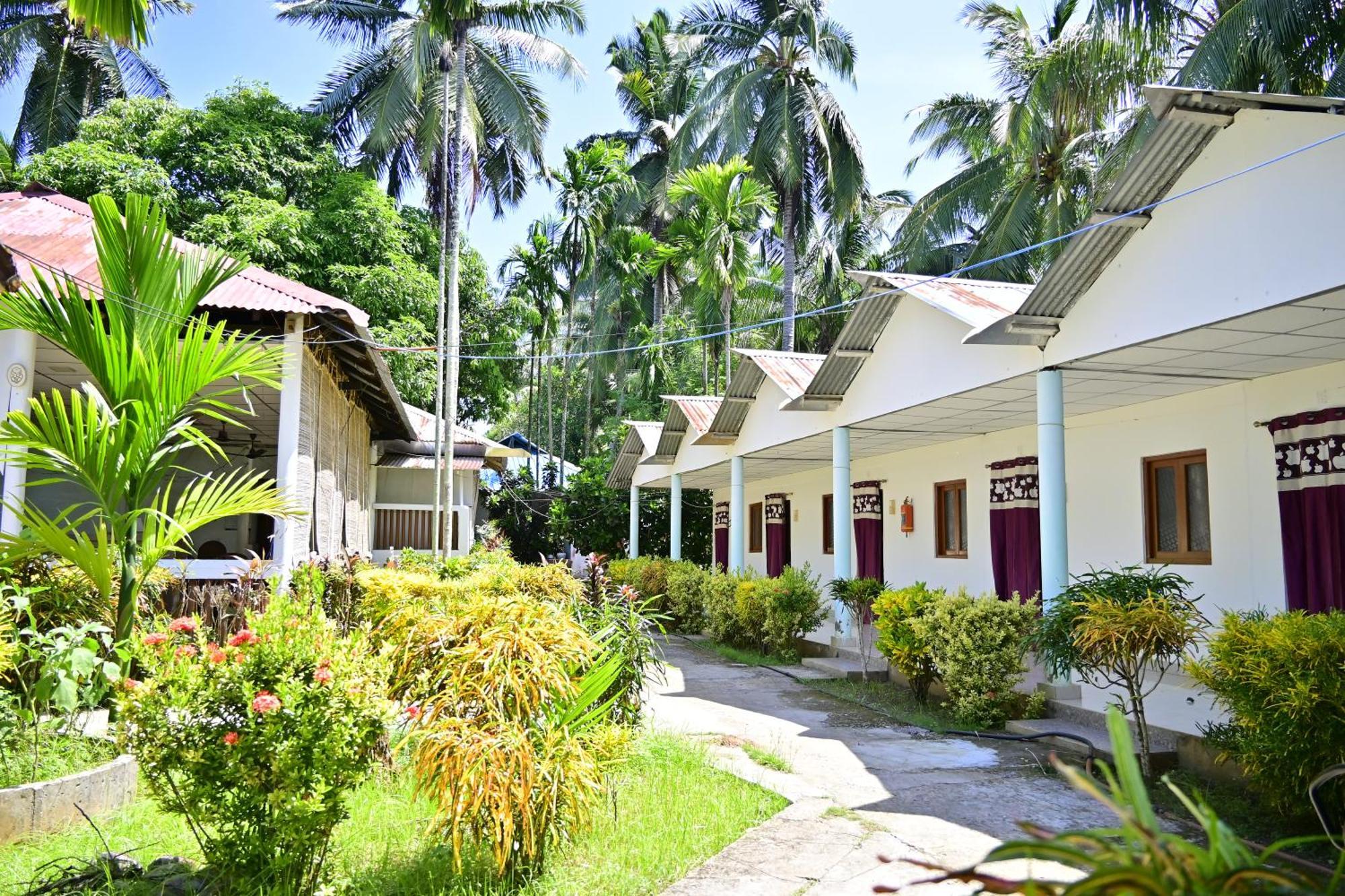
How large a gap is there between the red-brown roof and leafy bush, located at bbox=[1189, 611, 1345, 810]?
7.90m

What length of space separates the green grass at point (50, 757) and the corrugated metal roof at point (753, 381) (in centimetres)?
865

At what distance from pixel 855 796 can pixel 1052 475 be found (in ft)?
11.4

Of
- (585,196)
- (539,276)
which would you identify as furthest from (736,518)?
(539,276)

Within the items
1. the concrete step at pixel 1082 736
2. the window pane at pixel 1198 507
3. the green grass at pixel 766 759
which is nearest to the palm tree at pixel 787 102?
the window pane at pixel 1198 507

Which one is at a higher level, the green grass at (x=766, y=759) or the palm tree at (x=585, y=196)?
the palm tree at (x=585, y=196)

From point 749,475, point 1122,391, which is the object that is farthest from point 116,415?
point 749,475

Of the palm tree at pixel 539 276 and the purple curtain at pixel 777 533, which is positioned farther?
the palm tree at pixel 539 276

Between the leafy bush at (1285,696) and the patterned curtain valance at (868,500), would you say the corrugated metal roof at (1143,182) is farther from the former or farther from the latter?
the patterned curtain valance at (868,500)

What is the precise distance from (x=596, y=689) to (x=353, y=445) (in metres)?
12.8

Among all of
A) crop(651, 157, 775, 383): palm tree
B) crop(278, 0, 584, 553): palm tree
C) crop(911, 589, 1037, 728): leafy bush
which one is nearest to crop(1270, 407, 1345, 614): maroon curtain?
crop(911, 589, 1037, 728): leafy bush

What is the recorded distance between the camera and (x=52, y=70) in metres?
26.5

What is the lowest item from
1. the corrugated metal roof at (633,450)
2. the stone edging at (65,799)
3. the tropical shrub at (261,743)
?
the stone edging at (65,799)

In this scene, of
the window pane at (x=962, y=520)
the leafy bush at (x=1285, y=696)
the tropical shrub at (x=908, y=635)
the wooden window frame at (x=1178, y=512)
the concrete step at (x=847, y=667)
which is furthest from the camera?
the window pane at (x=962, y=520)

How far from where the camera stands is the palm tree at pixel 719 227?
837 inches
